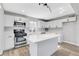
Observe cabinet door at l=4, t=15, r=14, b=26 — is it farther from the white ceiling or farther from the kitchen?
the white ceiling

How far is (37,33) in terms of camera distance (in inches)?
172

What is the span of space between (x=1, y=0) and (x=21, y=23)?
2.89 m

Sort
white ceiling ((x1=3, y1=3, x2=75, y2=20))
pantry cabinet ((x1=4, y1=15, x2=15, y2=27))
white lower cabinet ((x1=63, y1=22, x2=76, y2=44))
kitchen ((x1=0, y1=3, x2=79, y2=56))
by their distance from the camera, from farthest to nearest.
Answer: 1. white lower cabinet ((x1=63, y1=22, x2=76, y2=44))
2. pantry cabinet ((x1=4, y1=15, x2=15, y2=27))
3. white ceiling ((x1=3, y1=3, x2=75, y2=20))
4. kitchen ((x1=0, y1=3, x2=79, y2=56))

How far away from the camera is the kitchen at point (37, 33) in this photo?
2569mm

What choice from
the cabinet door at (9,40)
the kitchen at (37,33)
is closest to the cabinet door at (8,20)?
the kitchen at (37,33)

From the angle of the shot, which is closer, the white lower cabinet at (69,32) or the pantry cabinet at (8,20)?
the pantry cabinet at (8,20)

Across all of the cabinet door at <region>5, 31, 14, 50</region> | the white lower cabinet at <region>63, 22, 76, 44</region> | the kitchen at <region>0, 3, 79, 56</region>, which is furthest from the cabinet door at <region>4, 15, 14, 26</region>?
the white lower cabinet at <region>63, 22, 76, 44</region>

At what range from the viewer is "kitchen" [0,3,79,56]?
2.57 meters

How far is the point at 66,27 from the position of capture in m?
5.34

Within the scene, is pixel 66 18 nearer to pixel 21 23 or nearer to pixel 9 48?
pixel 21 23

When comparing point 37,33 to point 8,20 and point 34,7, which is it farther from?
point 8,20

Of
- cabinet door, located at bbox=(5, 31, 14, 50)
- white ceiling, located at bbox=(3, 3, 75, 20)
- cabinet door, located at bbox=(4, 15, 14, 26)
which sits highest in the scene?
white ceiling, located at bbox=(3, 3, 75, 20)

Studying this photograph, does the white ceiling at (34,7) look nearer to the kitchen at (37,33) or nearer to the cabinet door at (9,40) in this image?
the kitchen at (37,33)

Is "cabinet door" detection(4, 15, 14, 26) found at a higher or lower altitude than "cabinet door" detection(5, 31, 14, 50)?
higher
